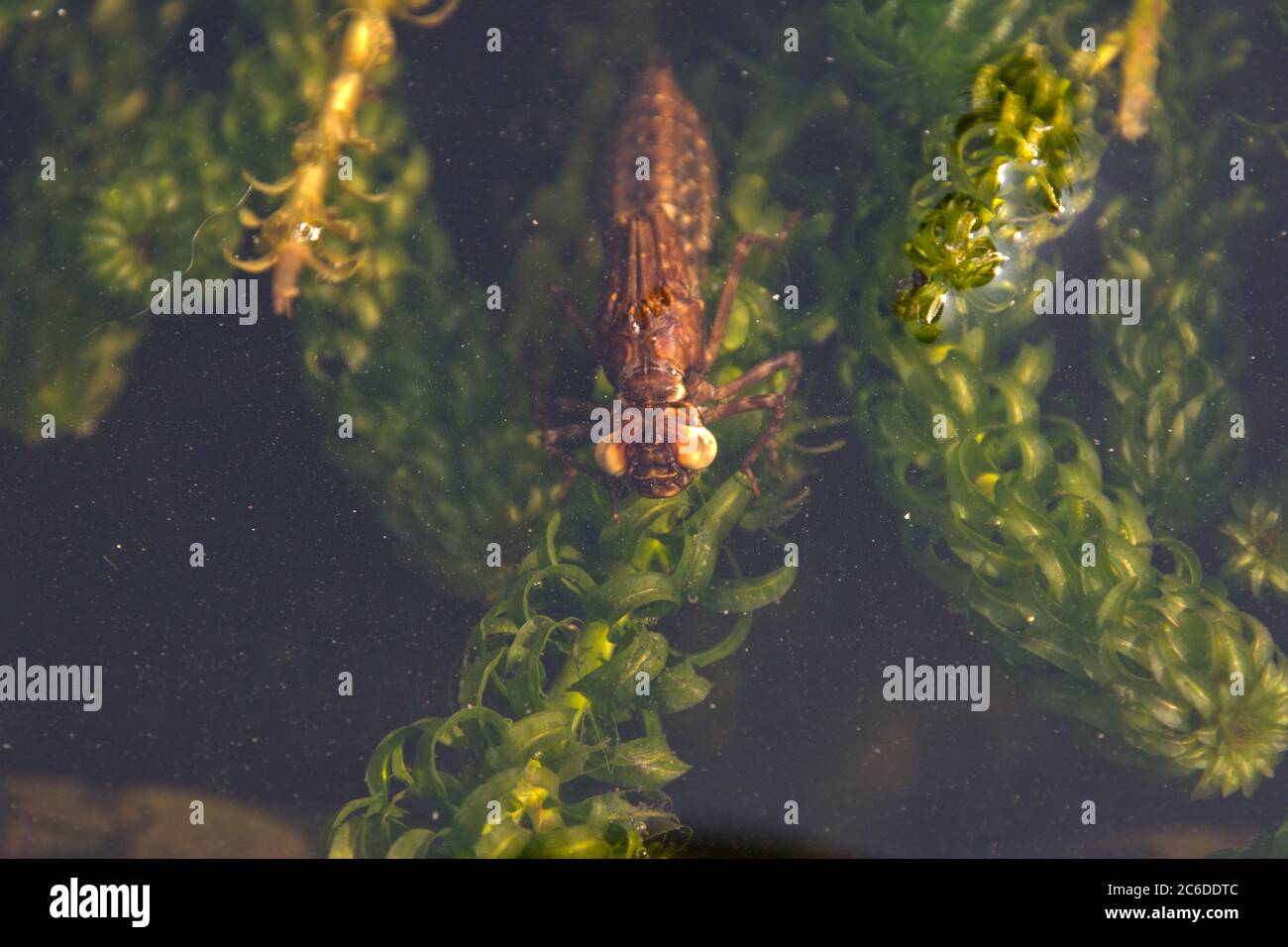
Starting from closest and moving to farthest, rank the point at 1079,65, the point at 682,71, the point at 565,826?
the point at 565,826
the point at 1079,65
the point at 682,71

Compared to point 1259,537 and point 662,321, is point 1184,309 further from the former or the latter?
point 662,321

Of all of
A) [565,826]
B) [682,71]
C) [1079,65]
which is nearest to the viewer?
[565,826]

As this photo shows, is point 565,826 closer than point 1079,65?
Yes

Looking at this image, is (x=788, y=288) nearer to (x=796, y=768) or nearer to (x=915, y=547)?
(x=915, y=547)

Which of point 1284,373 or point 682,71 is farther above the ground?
point 682,71

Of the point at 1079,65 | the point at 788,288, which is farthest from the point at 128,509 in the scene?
the point at 1079,65

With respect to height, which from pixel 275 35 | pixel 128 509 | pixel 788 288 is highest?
pixel 275 35
